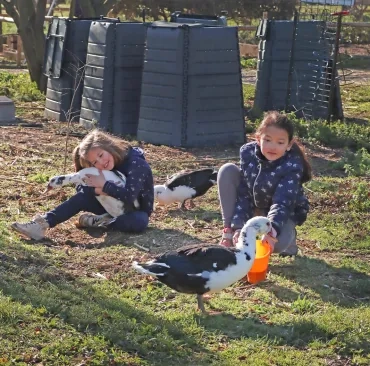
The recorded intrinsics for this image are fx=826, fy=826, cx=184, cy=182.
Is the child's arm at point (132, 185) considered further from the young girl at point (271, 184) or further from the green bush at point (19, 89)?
the green bush at point (19, 89)

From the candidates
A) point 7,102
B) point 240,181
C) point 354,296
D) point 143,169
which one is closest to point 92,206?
point 143,169

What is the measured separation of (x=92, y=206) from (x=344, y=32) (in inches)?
732

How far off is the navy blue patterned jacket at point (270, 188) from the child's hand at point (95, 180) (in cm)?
101

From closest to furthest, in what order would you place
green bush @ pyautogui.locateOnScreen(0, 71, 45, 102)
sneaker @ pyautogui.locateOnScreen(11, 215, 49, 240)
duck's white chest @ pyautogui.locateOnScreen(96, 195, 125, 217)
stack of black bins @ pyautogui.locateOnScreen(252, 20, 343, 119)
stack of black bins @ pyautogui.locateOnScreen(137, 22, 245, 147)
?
sneaker @ pyautogui.locateOnScreen(11, 215, 49, 240) < duck's white chest @ pyautogui.locateOnScreen(96, 195, 125, 217) < stack of black bins @ pyautogui.locateOnScreen(137, 22, 245, 147) < stack of black bins @ pyautogui.locateOnScreen(252, 20, 343, 119) < green bush @ pyautogui.locateOnScreen(0, 71, 45, 102)

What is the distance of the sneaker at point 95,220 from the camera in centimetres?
612

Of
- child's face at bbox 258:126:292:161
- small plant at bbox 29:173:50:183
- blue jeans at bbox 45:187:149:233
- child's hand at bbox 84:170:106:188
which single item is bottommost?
small plant at bbox 29:173:50:183

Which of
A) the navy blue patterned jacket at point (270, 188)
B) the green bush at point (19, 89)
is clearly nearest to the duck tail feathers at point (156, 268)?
the navy blue patterned jacket at point (270, 188)

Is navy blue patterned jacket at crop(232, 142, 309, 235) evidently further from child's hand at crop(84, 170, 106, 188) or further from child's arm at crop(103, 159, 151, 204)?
child's hand at crop(84, 170, 106, 188)

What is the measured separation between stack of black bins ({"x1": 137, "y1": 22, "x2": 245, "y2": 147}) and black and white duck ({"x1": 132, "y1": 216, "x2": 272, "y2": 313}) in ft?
17.6

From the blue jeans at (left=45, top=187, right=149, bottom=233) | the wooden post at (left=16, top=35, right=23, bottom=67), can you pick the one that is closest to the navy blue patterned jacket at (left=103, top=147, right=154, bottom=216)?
the blue jeans at (left=45, top=187, right=149, bottom=233)

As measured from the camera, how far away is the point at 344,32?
77.2 ft

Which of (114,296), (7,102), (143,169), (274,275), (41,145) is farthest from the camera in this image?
(7,102)

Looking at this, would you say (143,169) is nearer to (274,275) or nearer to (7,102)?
(274,275)

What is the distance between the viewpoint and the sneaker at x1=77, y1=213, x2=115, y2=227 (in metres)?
6.12
